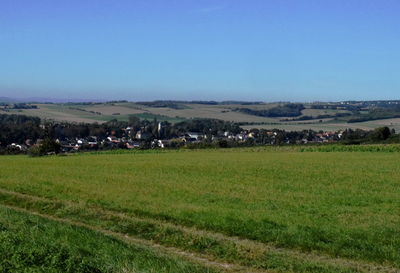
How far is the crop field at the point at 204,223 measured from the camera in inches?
436

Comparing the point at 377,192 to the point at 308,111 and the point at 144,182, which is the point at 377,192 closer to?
the point at 144,182

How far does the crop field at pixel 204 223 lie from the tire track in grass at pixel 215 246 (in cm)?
2

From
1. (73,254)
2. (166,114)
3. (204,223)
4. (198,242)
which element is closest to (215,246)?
(198,242)

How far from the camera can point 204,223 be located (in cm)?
1567

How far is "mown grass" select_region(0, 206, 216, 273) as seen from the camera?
908cm

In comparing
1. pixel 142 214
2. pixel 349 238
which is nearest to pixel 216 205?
pixel 142 214

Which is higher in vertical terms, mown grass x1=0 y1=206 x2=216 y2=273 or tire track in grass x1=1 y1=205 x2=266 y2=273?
mown grass x1=0 y1=206 x2=216 y2=273

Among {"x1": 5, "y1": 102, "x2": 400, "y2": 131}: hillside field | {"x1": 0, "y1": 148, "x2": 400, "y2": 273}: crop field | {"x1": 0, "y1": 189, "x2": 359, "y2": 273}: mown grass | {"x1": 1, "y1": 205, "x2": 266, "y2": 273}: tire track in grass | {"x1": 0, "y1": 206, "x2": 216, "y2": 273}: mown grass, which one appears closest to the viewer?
{"x1": 0, "y1": 206, "x2": 216, "y2": 273}: mown grass

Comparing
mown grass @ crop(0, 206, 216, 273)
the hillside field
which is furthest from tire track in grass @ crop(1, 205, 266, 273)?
the hillside field

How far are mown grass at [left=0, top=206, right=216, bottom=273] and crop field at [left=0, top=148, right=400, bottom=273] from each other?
3 centimetres

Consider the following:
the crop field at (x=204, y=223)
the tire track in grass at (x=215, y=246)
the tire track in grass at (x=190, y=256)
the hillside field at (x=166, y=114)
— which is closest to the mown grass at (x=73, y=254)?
the crop field at (x=204, y=223)

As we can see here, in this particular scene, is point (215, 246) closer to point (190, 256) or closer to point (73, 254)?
point (190, 256)

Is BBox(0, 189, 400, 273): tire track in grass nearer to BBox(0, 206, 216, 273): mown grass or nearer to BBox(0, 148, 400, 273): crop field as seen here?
BBox(0, 148, 400, 273): crop field

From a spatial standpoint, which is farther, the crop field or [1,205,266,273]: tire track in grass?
[1,205,266,273]: tire track in grass
